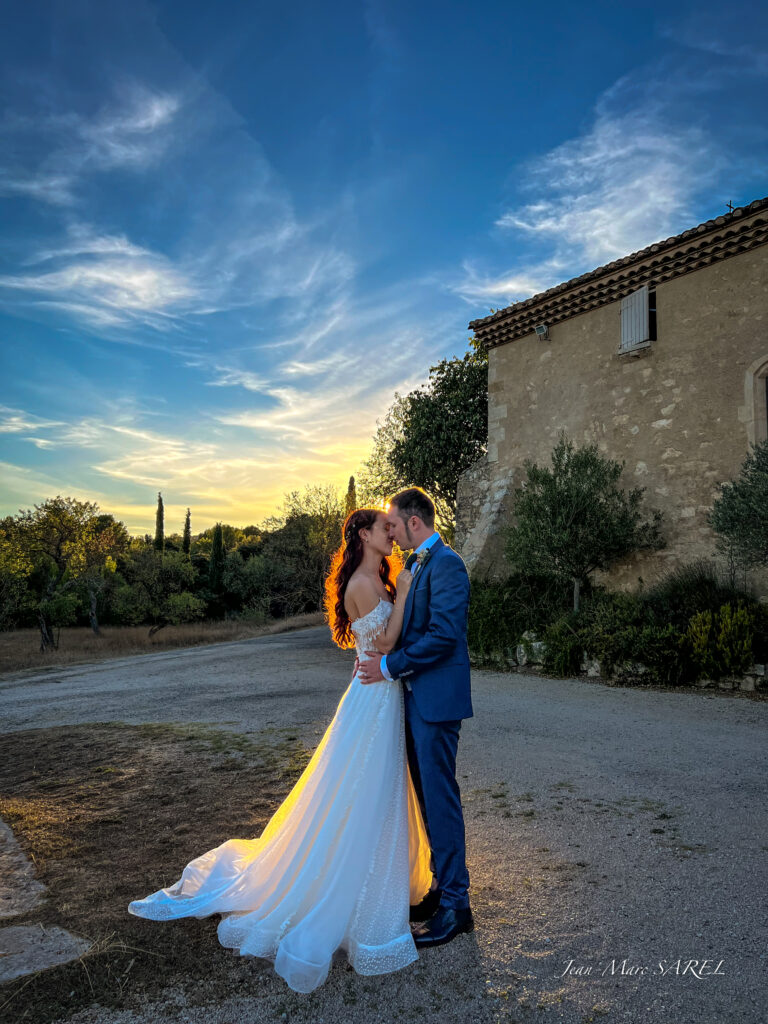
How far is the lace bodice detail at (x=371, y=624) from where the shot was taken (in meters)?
3.34

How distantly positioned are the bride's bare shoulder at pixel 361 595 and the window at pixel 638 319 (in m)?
11.5

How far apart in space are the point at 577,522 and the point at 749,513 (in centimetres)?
327

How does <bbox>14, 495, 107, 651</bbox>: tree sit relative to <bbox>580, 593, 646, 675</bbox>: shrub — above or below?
above

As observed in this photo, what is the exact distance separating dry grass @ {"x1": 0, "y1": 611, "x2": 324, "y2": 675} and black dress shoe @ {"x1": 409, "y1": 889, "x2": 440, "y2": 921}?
18473mm

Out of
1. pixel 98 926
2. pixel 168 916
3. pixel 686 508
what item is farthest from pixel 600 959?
pixel 686 508

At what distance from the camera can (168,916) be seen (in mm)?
3102

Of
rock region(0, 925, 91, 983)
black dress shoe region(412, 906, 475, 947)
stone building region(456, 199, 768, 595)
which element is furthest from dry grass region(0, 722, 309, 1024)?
stone building region(456, 199, 768, 595)

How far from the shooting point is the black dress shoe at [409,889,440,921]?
3.16 metres

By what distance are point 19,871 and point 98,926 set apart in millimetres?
1065

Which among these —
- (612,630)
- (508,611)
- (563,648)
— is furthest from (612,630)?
(508,611)

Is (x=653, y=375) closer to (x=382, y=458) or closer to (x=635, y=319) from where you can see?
(x=635, y=319)

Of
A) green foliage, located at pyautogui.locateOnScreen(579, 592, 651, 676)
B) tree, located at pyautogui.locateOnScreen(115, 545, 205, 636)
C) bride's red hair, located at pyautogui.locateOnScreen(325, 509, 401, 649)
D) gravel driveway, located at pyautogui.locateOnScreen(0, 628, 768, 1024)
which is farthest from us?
tree, located at pyautogui.locateOnScreen(115, 545, 205, 636)

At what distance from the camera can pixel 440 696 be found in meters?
3.13

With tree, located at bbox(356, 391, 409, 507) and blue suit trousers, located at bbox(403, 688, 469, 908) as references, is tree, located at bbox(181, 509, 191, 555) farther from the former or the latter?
blue suit trousers, located at bbox(403, 688, 469, 908)
